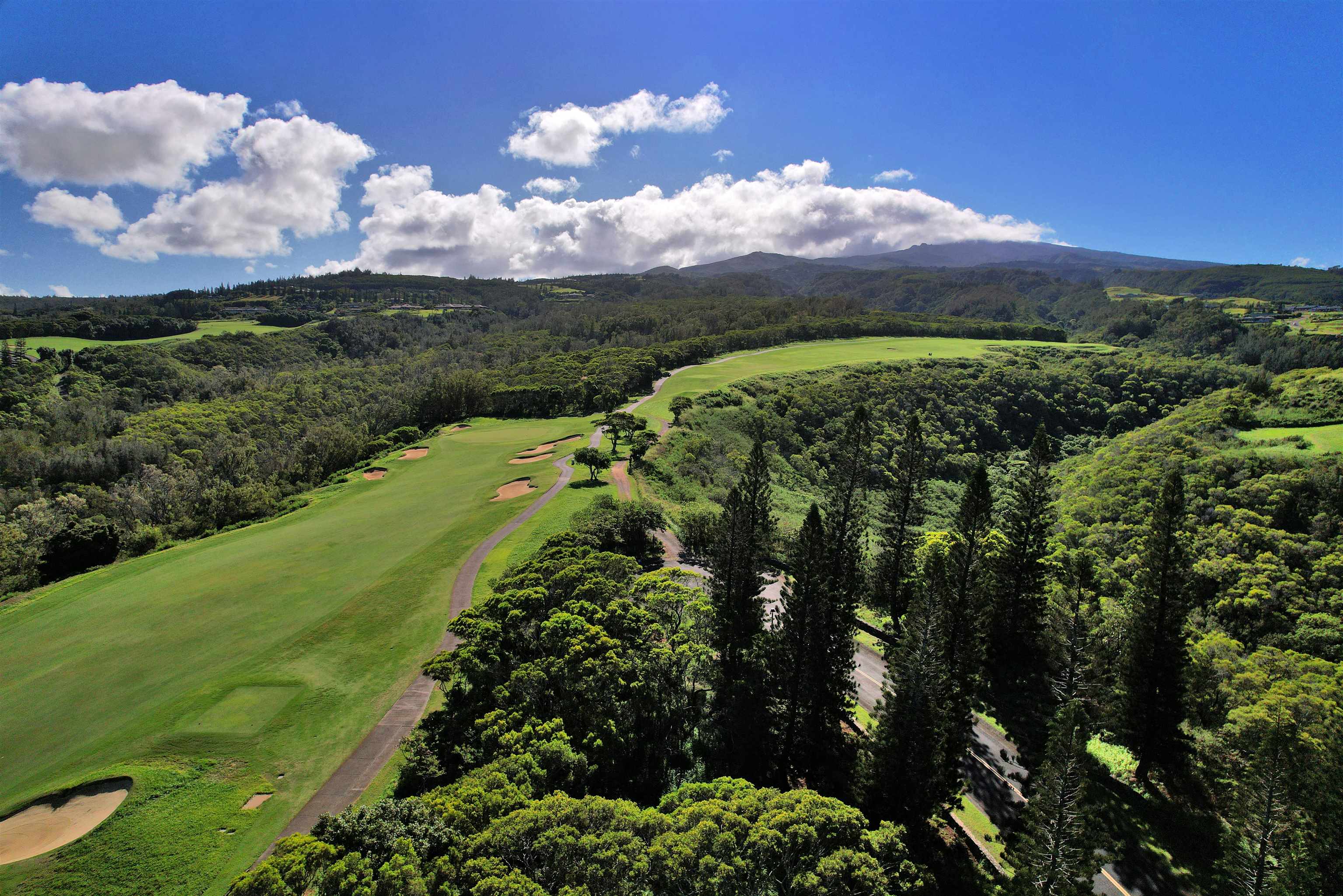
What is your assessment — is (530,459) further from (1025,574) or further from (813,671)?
(1025,574)

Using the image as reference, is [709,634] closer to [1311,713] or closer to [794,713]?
[794,713]

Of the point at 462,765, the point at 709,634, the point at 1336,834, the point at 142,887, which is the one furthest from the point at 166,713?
the point at 1336,834

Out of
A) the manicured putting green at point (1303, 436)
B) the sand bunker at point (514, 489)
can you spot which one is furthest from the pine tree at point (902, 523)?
the manicured putting green at point (1303, 436)

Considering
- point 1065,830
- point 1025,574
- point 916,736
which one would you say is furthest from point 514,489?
point 1065,830

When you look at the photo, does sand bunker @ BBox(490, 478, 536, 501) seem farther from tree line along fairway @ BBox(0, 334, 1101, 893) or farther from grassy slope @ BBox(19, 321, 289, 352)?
grassy slope @ BBox(19, 321, 289, 352)

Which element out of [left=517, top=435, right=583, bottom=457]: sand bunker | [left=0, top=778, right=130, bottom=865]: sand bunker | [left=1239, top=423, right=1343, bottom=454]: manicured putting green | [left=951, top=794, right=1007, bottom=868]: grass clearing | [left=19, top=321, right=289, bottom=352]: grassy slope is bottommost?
[left=951, top=794, right=1007, bottom=868]: grass clearing

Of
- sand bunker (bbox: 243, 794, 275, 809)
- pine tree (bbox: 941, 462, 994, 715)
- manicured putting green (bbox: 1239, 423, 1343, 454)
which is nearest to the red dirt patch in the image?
pine tree (bbox: 941, 462, 994, 715)

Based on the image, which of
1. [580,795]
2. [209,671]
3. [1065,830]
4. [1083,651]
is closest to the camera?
[1065,830]
